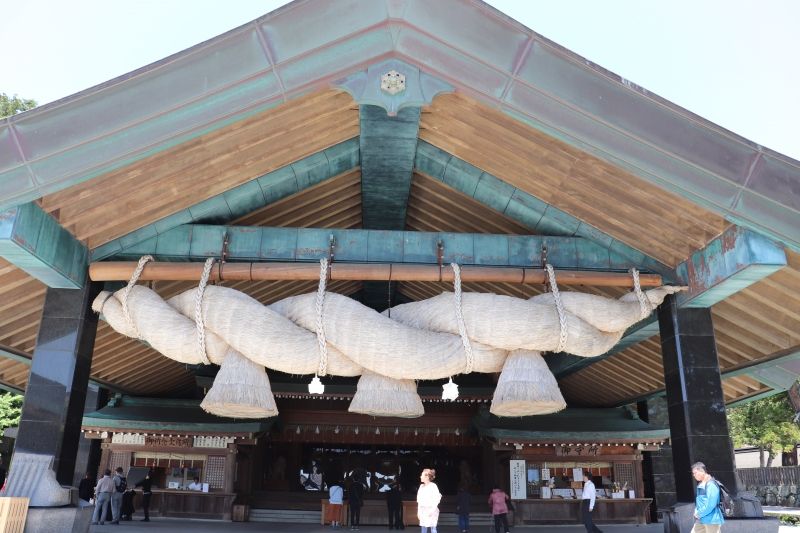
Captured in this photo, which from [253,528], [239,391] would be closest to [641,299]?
[239,391]

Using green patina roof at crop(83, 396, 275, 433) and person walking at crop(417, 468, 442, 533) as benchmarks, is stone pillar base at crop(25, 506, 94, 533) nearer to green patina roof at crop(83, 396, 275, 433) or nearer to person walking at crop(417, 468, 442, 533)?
person walking at crop(417, 468, 442, 533)

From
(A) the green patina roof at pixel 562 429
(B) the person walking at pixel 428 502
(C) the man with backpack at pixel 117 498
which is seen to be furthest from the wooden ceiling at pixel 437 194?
(A) the green patina roof at pixel 562 429

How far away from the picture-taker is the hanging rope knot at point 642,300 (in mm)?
5223

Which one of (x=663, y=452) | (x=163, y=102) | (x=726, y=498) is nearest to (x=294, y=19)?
(x=163, y=102)

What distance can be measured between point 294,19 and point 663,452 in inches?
510

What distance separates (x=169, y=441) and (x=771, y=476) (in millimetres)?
21210

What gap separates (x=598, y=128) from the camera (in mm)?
4172

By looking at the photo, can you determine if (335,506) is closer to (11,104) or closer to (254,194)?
(254,194)

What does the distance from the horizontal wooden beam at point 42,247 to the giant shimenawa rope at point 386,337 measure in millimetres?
654

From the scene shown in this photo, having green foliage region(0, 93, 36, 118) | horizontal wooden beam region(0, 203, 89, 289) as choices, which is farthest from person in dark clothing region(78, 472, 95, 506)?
green foliage region(0, 93, 36, 118)

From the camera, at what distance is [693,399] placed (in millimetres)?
5430

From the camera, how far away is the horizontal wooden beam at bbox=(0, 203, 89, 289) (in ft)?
14.7

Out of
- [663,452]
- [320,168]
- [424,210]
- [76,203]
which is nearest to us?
[76,203]

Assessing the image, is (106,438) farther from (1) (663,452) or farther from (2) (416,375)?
(1) (663,452)
